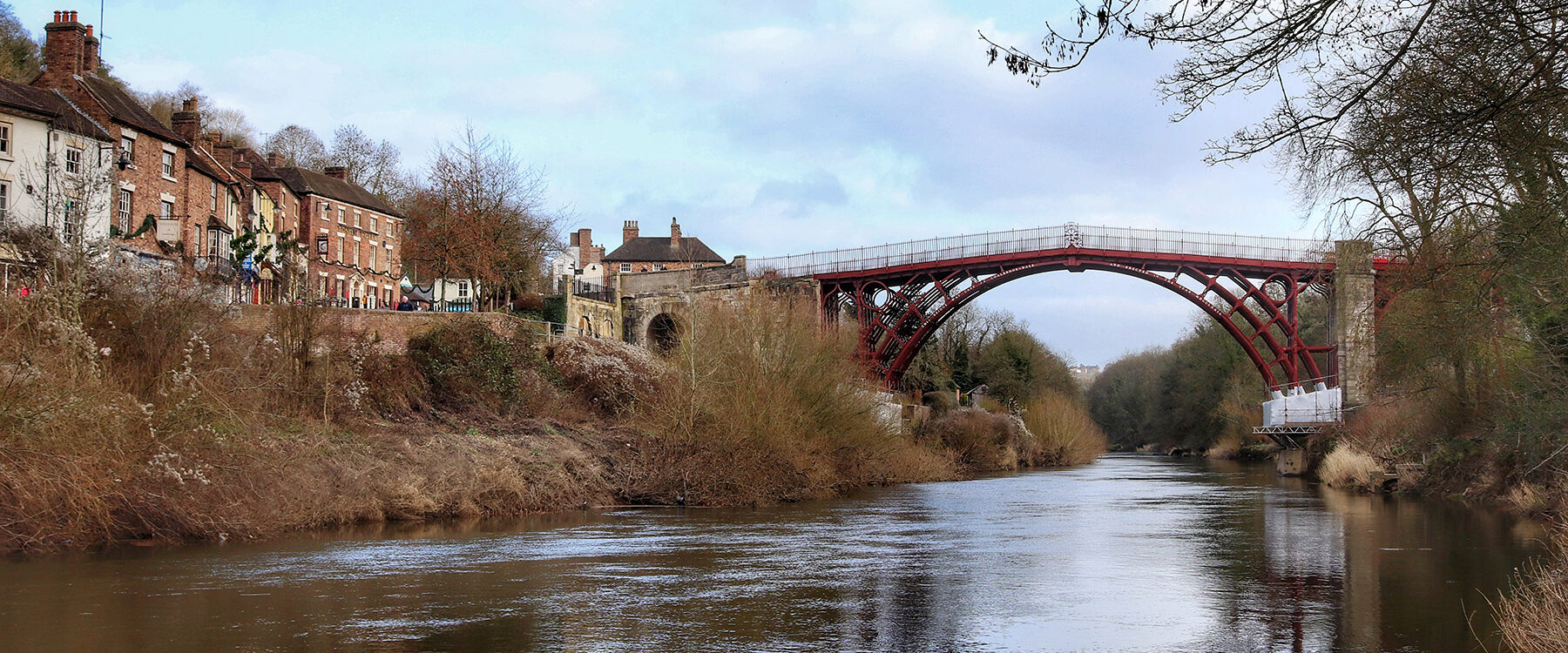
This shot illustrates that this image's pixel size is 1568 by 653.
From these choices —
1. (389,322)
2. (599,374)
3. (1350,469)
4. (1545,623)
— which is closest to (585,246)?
(599,374)

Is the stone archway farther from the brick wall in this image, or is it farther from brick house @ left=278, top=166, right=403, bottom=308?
the brick wall

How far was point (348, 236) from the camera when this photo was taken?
54062mm

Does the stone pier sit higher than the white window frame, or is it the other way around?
the white window frame

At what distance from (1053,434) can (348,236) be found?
31899mm

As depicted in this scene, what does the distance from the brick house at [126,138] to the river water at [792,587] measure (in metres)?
19.1

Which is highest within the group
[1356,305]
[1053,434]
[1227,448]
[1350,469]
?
[1356,305]

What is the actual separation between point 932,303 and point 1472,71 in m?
37.6

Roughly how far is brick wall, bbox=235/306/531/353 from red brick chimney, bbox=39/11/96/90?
468 inches

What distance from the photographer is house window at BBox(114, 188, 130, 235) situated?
110 feet

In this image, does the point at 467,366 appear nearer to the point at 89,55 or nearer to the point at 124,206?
the point at 124,206

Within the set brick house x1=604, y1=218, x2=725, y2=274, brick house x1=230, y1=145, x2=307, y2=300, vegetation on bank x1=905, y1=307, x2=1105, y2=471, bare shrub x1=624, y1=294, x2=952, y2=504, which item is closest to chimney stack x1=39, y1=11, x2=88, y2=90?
brick house x1=230, y1=145, x2=307, y2=300

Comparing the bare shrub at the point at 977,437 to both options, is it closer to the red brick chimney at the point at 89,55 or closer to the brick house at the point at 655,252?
the red brick chimney at the point at 89,55

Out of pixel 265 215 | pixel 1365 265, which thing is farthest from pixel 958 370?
pixel 1365 265

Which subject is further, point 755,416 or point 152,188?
point 152,188
